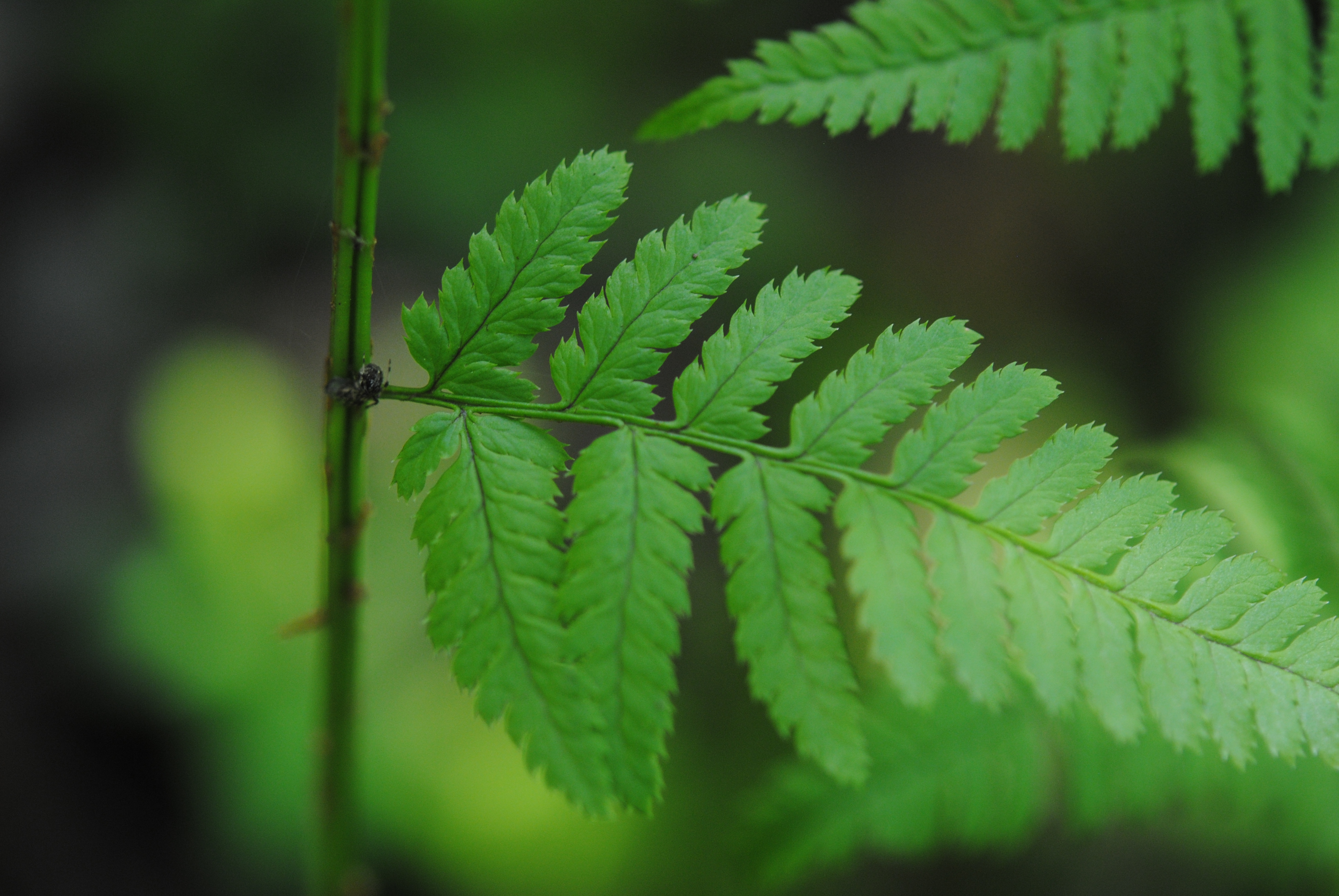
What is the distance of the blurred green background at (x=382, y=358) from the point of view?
2693 millimetres

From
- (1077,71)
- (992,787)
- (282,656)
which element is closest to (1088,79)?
(1077,71)

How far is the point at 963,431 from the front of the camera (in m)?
1.01

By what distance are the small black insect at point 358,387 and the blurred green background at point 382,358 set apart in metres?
1.57

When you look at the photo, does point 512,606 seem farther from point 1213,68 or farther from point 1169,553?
point 1213,68

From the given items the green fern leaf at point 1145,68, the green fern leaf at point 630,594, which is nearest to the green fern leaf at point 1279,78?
the green fern leaf at point 1145,68

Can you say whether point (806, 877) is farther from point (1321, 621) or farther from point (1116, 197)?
point (1116, 197)

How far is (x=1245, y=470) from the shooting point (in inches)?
69.6

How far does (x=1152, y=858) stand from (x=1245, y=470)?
6.11 ft

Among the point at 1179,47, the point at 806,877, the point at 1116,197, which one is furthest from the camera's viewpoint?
the point at 1116,197

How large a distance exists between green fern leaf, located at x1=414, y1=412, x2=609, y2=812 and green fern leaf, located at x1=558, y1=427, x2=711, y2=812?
25mm

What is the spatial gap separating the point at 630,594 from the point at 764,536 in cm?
18

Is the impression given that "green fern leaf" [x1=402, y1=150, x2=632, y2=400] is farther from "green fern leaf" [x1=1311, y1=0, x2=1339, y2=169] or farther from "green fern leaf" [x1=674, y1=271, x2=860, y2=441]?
"green fern leaf" [x1=1311, y1=0, x2=1339, y2=169]

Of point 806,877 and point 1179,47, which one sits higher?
point 1179,47

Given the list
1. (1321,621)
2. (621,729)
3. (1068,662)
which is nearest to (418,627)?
(621,729)
